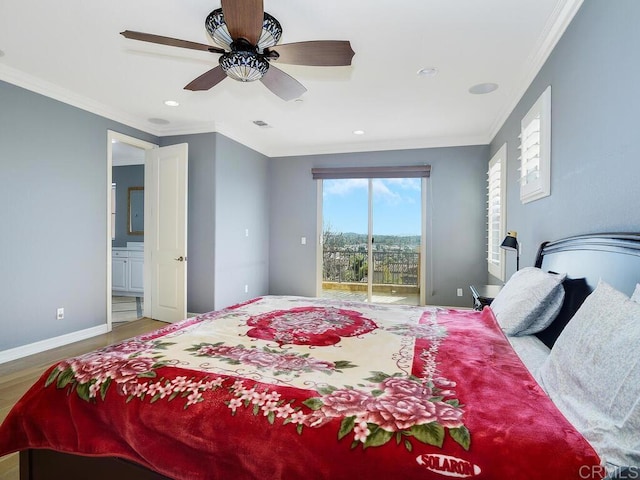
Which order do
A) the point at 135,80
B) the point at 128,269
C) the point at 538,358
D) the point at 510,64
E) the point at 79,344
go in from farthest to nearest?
the point at 128,269, the point at 79,344, the point at 135,80, the point at 510,64, the point at 538,358

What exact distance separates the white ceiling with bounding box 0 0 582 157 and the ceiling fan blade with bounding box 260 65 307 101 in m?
0.35

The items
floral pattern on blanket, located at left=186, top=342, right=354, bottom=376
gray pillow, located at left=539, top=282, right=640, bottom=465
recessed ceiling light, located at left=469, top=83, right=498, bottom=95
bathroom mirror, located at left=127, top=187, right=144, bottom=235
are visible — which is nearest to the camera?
gray pillow, located at left=539, top=282, right=640, bottom=465

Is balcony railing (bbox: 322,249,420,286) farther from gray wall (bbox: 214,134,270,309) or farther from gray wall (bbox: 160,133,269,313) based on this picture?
gray wall (bbox: 160,133,269,313)

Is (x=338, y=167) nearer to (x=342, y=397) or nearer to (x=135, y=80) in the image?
(x=135, y=80)

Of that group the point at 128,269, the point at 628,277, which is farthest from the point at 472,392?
the point at 128,269

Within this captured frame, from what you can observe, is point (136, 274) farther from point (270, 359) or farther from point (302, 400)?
point (302, 400)

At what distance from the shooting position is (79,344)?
12.1ft

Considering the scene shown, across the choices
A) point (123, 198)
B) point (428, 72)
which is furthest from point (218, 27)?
point (123, 198)

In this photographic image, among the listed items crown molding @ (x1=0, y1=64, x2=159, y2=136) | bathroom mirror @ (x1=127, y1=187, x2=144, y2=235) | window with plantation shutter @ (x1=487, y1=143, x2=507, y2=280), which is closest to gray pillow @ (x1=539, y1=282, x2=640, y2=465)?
window with plantation shutter @ (x1=487, y1=143, x2=507, y2=280)

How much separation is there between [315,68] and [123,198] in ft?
18.5

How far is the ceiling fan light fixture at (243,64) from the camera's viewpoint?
2.03 m

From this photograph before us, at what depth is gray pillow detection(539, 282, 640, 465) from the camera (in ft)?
2.69

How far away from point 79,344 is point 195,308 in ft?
4.52

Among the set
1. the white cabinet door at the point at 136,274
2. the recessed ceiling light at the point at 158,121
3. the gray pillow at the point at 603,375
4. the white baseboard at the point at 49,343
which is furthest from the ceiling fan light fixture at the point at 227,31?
the white cabinet door at the point at 136,274
